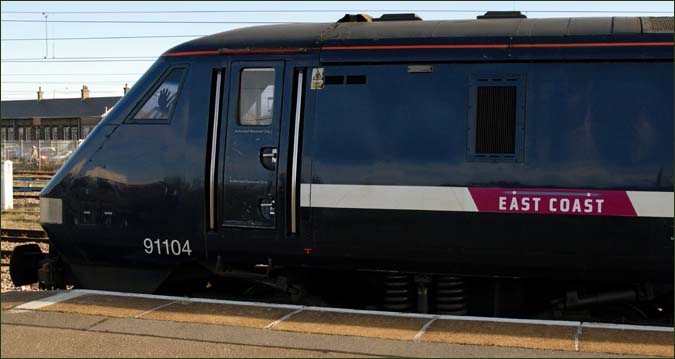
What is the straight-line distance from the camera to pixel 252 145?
7.49 m

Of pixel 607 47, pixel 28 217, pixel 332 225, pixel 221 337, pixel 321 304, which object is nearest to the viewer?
pixel 221 337

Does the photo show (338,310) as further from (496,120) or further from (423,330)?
(496,120)

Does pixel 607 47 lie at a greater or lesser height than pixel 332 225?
greater

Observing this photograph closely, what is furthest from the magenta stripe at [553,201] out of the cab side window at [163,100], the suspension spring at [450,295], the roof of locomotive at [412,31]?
the cab side window at [163,100]

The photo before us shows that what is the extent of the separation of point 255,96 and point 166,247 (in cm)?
173

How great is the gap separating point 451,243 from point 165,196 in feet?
9.24

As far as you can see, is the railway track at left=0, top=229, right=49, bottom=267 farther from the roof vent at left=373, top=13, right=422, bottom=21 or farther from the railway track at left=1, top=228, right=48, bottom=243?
the roof vent at left=373, top=13, right=422, bottom=21

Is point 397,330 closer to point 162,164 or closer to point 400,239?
point 400,239

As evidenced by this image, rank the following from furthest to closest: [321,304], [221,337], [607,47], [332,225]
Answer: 1. [321,304]
2. [332,225]
3. [607,47]
4. [221,337]

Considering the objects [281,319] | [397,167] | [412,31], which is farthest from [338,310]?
[412,31]

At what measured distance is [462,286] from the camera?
7.44 m

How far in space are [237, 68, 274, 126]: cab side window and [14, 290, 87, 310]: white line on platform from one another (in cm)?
232

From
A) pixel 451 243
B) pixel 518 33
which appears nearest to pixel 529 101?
pixel 518 33

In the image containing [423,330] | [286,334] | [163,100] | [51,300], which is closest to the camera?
[286,334]
